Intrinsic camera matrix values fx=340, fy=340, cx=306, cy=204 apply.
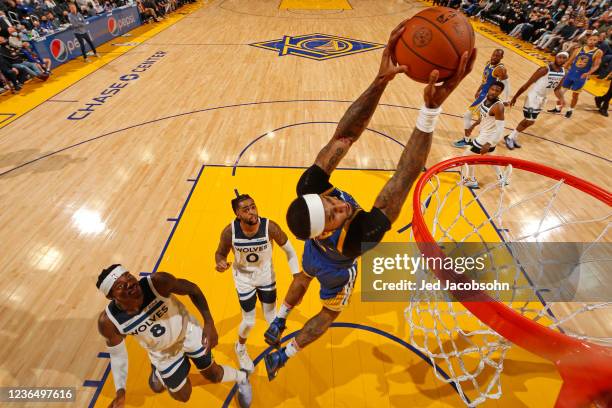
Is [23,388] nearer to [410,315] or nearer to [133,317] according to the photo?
[133,317]

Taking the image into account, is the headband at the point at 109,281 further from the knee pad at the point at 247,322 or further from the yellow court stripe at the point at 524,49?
the yellow court stripe at the point at 524,49

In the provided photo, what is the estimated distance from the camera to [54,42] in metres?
10.4

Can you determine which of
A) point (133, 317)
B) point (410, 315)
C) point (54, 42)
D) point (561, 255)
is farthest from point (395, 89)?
point (54, 42)

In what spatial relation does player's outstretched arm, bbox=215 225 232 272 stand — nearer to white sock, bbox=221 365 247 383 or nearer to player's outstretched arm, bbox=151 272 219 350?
player's outstretched arm, bbox=151 272 219 350

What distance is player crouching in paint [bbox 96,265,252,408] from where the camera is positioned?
91.0 inches

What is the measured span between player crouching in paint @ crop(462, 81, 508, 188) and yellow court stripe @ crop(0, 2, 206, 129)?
967cm

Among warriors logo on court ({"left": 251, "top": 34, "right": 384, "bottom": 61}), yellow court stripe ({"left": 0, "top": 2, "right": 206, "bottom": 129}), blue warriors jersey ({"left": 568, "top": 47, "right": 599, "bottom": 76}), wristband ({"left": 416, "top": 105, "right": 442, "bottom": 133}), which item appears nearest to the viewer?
wristband ({"left": 416, "top": 105, "right": 442, "bottom": 133})

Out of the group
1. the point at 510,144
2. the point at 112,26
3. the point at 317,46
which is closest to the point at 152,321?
the point at 510,144

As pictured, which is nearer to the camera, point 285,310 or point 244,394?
point 244,394

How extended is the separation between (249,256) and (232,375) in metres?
1.03

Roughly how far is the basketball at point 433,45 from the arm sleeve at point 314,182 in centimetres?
87

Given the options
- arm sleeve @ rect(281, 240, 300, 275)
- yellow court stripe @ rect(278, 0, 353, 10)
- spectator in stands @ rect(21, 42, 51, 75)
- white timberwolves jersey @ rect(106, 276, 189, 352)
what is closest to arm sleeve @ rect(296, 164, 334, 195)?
arm sleeve @ rect(281, 240, 300, 275)

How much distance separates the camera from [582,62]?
7758 mm

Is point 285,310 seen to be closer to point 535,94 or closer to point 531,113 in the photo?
point 531,113
